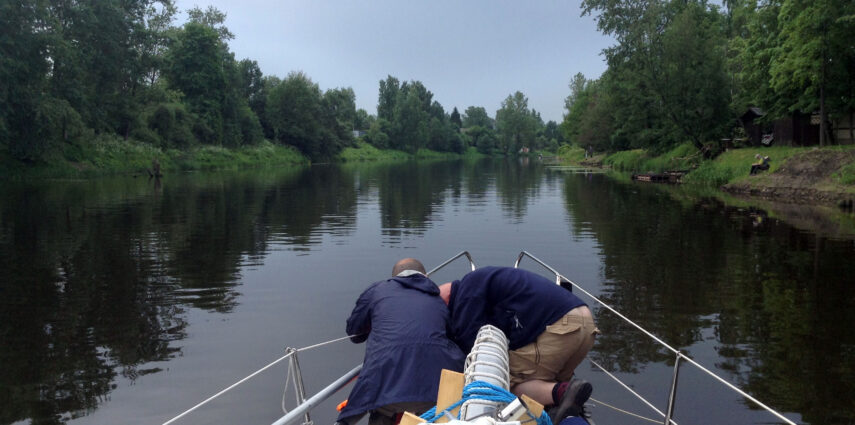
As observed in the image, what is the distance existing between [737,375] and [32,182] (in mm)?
46451

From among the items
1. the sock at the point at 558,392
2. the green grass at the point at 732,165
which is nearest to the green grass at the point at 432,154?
the green grass at the point at 732,165

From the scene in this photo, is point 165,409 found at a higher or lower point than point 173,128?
lower

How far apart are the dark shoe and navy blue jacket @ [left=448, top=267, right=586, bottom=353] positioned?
2.65ft

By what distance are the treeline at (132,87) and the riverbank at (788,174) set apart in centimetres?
4733

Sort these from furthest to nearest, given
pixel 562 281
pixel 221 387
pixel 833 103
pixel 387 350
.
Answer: pixel 833 103 < pixel 562 281 < pixel 221 387 < pixel 387 350

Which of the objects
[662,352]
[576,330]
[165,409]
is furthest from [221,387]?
[662,352]

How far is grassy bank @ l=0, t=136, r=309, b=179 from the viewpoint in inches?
1804

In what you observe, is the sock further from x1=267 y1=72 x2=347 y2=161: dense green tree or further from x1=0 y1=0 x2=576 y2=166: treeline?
x1=267 y1=72 x2=347 y2=161: dense green tree

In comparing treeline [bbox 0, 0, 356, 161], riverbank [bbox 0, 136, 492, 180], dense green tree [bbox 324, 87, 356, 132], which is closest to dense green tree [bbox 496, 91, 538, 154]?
dense green tree [bbox 324, 87, 356, 132]

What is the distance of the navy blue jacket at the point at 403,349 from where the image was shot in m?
4.39

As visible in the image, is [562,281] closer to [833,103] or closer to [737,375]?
[737,375]

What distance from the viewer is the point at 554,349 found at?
17.3 feet

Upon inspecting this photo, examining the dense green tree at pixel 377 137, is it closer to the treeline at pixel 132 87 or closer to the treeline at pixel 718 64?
the treeline at pixel 132 87

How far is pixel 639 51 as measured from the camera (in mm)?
51188
